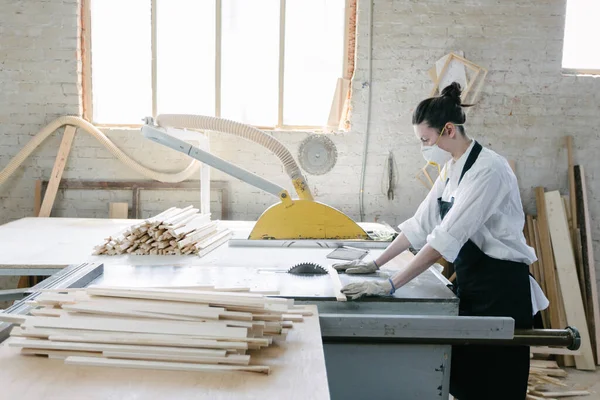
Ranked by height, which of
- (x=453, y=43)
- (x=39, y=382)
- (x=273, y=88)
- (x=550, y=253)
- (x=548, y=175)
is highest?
(x=453, y=43)

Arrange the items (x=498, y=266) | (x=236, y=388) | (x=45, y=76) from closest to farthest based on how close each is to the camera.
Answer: (x=236, y=388), (x=498, y=266), (x=45, y=76)

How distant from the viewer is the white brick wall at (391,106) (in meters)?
4.48

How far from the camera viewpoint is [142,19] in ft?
14.9

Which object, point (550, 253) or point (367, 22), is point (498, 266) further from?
point (367, 22)

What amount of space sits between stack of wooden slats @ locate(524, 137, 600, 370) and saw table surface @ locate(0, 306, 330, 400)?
11.6ft

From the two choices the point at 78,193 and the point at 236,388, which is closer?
the point at 236,388

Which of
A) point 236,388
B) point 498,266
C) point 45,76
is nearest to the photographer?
point 236,388

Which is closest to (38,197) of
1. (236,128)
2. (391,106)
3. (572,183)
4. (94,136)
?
(94,136)

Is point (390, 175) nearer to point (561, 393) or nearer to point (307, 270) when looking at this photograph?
point (561, 393)

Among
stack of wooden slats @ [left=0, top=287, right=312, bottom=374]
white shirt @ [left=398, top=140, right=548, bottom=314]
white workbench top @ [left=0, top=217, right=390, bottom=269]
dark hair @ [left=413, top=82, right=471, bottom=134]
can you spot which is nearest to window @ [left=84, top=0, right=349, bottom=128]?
white workbench top @ [left=0, top=217, right=390, bottom=269]

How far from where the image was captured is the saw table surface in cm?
130

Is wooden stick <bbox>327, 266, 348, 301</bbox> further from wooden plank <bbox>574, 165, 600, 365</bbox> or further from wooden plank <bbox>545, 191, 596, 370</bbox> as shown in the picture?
wooden plank <bbox>574, 165, 600, 365</bbox>

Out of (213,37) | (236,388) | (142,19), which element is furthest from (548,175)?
(236,388)

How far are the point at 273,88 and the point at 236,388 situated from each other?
11.8 feet
